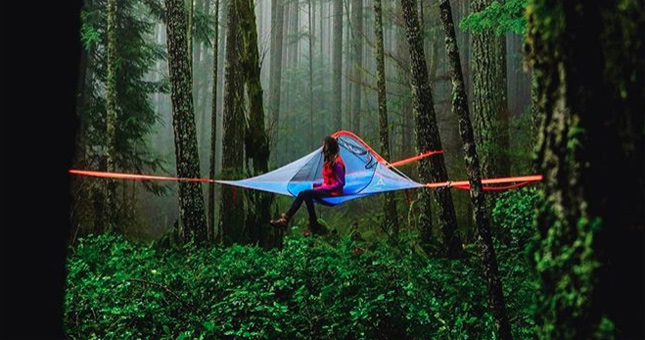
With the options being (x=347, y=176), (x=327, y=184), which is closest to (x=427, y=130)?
(x=347, y=176)

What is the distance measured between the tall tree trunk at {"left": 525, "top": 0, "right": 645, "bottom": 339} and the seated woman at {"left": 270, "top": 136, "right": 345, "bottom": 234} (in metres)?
4.39

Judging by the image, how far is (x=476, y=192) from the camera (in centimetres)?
349

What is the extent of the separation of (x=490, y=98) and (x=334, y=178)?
7.95 ft

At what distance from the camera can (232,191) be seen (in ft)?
26.5

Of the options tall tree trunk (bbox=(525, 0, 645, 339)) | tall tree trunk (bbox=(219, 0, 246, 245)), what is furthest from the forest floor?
tall tree trunk (bbox=(525, 0, 645, 339))

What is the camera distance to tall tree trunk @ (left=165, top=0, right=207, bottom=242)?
670 cm

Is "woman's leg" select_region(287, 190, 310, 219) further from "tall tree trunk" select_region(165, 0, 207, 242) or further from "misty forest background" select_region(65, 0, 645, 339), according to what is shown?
"tall tree trunk" select_region(165, 0, 207, 242)

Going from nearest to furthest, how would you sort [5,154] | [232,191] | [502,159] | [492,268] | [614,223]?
[5,154], [614,223], [492,268], [502,159], [232,191]

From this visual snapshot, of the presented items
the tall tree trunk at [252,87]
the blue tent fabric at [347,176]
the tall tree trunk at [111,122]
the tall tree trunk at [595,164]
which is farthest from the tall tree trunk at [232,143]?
the tall tree trunk at [595,164]

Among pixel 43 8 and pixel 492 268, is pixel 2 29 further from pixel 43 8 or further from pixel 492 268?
pixel 492 268

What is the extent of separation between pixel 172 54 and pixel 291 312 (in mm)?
4143

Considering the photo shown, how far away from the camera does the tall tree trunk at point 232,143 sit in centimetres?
759

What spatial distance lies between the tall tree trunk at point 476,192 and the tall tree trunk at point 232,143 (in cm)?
415

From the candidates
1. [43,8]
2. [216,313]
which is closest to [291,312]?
[216,313]
